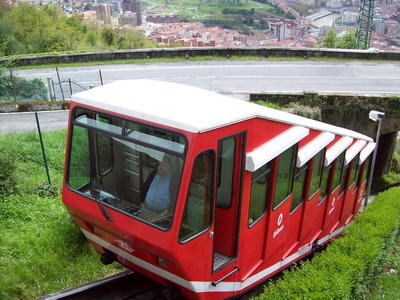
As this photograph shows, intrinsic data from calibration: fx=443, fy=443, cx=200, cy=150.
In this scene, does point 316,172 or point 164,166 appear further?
point 316,172

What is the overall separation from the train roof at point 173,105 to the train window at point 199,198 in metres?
0.38

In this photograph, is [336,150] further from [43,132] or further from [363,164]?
[43,132]

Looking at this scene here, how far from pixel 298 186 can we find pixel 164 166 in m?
2.74

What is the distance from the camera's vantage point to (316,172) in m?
7.52

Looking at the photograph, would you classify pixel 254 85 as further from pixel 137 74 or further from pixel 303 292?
pixel 303 292

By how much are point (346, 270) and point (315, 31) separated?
3023 inches

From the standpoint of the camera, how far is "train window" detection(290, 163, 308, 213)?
22.1 ft

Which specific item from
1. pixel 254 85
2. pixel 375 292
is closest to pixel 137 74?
pixel 254 85

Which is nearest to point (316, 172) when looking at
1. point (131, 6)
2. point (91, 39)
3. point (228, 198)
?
point (228, 198)

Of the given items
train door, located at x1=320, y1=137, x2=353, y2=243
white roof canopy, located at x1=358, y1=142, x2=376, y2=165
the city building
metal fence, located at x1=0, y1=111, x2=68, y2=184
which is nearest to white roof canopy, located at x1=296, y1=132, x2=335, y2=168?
train door, located at x1=320, y1=137, x2=353, y2=243

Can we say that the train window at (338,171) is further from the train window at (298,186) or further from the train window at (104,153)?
the train window at (104,153)

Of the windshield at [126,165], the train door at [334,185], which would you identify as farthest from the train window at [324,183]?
the windshield at [126,165]

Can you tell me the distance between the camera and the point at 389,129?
57.6 ft

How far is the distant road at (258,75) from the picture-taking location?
64.4ft
